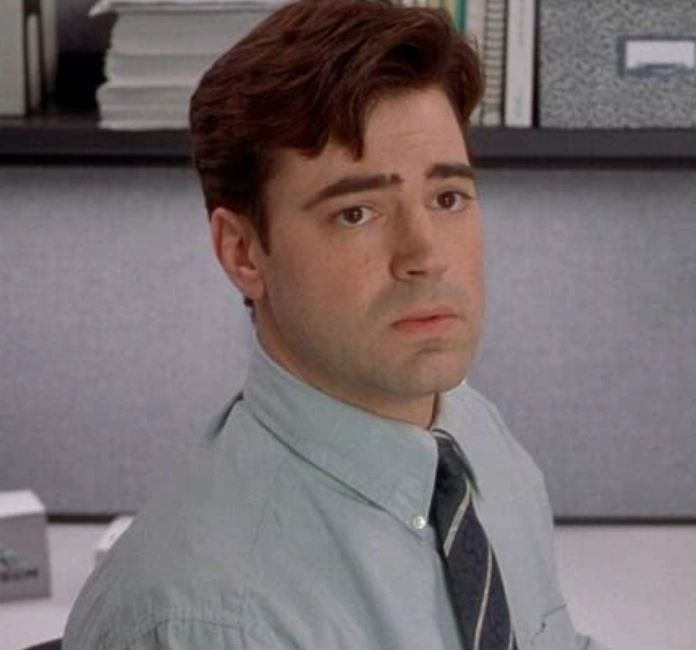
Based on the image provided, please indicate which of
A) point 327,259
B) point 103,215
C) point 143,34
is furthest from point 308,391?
point 103,215

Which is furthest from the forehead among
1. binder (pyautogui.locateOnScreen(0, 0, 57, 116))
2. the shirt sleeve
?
binder (pyautogui.locateOnScreen(0, 0, 57, 116))

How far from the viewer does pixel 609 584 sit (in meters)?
1.45

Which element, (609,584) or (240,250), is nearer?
(240,250)

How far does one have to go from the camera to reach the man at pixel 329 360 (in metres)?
0.84

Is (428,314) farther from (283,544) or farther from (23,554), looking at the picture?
(23,554)

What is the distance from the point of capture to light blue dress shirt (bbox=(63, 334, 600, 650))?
82 centimetres

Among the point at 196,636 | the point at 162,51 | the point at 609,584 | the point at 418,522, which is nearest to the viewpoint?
the point at 196,636

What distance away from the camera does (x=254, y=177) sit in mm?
881

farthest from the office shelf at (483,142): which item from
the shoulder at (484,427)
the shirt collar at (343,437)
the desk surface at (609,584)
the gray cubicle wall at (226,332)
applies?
the shirt collar at (343,437)

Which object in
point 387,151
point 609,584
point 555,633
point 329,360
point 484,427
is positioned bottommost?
point 609,584

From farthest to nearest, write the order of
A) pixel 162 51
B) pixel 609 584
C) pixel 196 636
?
pixel 609 584 → pixel 162 51 → pixel 196 636

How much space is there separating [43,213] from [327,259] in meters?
0.70

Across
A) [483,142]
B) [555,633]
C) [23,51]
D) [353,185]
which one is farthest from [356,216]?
[23,51]

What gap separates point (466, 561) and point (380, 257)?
0.20 metres
